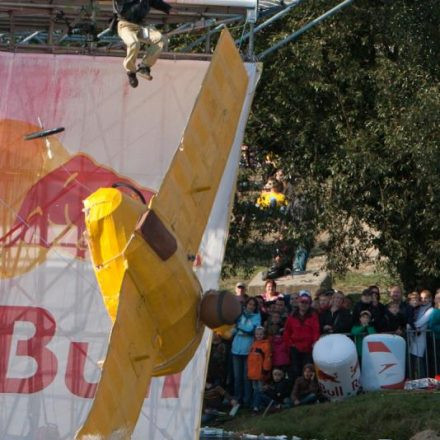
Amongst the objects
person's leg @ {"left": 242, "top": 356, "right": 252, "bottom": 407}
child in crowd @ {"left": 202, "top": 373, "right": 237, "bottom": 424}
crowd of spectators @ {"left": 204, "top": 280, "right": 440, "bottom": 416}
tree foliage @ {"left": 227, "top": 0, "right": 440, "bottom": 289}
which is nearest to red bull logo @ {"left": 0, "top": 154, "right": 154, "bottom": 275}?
crowd of spectators @ {"left": 204, "top": 280, "right": 440, "bottom": 416}

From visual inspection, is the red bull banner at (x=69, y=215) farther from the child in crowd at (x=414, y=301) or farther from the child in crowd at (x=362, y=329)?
the child in crowd at (x=414, y=301)

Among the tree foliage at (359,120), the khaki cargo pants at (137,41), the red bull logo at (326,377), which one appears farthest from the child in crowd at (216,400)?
the khaki cargo pants at (137,41)

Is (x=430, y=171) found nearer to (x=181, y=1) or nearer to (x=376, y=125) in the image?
(x=376, y=125)

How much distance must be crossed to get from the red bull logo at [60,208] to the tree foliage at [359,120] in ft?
20.3

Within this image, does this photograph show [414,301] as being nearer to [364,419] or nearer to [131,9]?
[364,419]

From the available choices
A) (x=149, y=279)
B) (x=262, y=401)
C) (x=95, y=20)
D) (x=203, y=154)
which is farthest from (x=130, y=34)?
(x=262, y=401)

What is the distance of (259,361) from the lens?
18562 millimetres

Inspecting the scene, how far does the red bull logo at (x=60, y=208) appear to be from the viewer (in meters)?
15.7

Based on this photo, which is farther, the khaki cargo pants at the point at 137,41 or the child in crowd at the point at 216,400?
the child in crowd at the point at 216,400

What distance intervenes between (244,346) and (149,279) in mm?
8200

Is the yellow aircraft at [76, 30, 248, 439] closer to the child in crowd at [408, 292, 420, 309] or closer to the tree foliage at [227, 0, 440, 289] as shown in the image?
the child in crowd at [408, 292, 420, 309]

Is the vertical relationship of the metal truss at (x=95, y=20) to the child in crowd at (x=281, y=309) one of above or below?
above

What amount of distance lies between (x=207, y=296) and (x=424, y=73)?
10.7 meters

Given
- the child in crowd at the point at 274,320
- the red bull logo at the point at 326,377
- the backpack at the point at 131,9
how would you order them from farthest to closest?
the child in crowd at the point at 274,320, the red bull logo at the point at 326,377, the backpack at the point at 131,9
